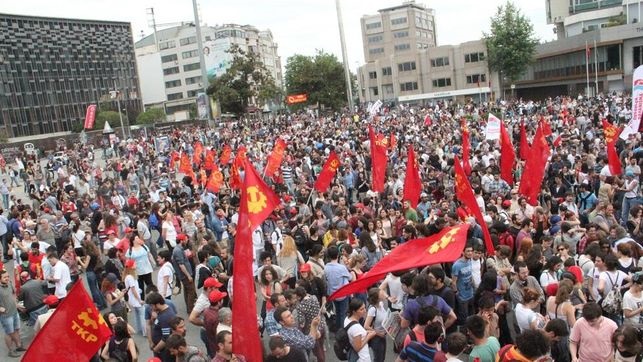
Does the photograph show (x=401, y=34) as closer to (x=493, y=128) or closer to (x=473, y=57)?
(x=473, y=57)

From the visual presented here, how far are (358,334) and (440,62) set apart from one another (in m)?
71.0

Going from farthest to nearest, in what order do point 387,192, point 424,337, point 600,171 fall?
point 387,192
point 600,171
point 424,337

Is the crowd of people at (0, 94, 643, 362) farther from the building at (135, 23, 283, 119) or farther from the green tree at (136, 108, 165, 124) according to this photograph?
the building at (135, 23, 283, 119)

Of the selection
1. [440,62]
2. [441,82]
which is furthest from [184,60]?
[441,82]

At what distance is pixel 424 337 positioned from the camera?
5047 mm

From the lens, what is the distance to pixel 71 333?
4.44m

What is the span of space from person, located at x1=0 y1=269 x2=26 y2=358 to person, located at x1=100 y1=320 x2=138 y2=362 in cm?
295

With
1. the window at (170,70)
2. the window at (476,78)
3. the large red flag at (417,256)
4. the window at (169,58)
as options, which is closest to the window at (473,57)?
the window at (476,78)

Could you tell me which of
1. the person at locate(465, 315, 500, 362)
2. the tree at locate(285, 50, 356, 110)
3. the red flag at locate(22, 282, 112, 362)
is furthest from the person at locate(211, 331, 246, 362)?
the tree at locate(285, 50, 356, 110)

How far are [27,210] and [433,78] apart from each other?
Result: 65033 mm

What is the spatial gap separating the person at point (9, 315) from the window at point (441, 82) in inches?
2712

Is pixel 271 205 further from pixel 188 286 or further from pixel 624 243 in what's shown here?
pixel 624 243

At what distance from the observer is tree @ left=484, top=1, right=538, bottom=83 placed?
5575 centimetres

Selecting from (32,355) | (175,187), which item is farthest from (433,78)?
(32,355)
